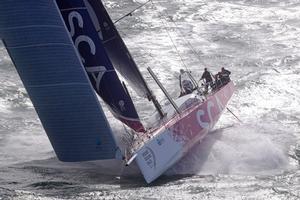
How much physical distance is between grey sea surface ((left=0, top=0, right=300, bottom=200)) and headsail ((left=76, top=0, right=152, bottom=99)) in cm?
135

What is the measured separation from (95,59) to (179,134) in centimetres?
202

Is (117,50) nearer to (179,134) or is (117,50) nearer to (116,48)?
(116,48)

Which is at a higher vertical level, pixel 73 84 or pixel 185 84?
pixel 73 84

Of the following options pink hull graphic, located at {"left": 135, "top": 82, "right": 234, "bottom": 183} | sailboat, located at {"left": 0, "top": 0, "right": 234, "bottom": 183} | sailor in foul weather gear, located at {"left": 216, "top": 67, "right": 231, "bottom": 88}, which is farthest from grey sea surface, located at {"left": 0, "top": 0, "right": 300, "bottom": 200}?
sailor in foul weather gear, located at {"left": 216, "top": 67, "right": 231, "bottom": 88}

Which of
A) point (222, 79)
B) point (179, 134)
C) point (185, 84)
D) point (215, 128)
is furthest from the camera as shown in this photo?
point (222, 79)

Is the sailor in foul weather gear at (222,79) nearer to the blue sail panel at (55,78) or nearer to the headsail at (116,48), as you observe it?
the headsail at (116,48)

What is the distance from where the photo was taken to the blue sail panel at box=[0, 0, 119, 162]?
8.80 metres

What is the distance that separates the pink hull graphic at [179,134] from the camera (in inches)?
373

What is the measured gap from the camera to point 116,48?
1074 cm

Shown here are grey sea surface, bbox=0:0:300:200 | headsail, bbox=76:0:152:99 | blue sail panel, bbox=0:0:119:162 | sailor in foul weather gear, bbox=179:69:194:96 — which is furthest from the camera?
sailor in foul weather gear, bbox=179:69:194:96

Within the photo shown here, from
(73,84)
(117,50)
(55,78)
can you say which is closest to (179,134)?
(117,50)

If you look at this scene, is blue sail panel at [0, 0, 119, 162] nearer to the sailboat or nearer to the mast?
the sailboat

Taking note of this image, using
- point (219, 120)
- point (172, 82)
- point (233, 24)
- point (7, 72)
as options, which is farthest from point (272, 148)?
point (233, 24)

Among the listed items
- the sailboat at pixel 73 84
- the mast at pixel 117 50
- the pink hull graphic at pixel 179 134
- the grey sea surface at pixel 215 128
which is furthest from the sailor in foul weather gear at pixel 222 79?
→ the sailboat at pixel 73 84
